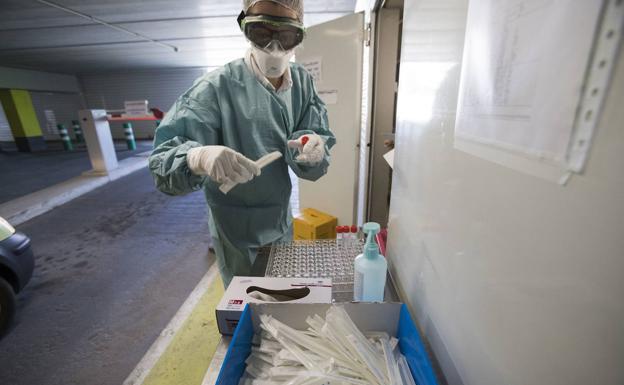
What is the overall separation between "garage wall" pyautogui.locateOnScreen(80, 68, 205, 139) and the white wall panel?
401 inches

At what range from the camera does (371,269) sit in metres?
0.70

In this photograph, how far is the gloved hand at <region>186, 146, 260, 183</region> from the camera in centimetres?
86

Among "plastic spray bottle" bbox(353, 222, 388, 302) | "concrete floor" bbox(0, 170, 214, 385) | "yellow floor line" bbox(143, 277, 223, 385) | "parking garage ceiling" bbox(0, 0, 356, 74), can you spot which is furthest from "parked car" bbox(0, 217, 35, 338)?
"parking garage ceiling" bbox(0, 0, 356, 74)

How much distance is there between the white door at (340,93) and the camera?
224 cm

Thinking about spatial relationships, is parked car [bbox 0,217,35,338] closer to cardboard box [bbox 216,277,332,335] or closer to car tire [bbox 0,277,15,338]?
car tire [bbox 0,277,15,338]

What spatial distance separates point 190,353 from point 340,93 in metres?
2.17

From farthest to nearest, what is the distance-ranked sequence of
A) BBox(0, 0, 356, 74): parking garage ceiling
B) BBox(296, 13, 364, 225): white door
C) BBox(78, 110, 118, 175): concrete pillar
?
1. BBox(78, 110, 118, 175): concrete pillar
2. BBox(0, 0, 356, 74): parking garage ceiling
3. BBox(296, 13, 364, 225): white door

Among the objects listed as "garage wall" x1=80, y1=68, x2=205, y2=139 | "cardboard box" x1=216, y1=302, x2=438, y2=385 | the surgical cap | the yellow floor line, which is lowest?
the yellow floor line

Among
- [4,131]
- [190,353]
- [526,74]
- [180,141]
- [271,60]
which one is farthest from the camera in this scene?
[4,131]

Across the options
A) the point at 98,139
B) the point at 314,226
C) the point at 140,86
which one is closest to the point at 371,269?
the point at 314,226

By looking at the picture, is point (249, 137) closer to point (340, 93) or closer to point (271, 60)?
point (271, 60)

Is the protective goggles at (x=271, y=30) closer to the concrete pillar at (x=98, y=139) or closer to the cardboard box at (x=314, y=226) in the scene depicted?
the cardboard box at (x=314, y=226)

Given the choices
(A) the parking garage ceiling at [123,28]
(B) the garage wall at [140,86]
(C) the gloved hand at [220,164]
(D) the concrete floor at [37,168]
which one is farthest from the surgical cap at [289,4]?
(B) the garage wall at [140,86]

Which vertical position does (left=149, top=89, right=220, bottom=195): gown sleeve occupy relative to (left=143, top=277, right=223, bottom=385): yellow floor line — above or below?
above
